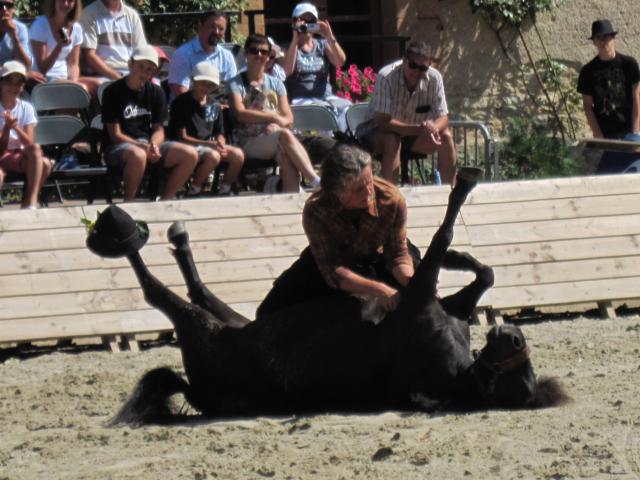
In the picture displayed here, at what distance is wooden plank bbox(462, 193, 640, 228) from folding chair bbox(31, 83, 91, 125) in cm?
360

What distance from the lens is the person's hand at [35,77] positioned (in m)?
10.5

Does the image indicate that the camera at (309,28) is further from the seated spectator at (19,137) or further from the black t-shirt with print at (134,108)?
the seated spectator at (19,137)

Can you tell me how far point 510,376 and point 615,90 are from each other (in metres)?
6.25

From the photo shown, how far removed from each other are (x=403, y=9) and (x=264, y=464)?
968 cm

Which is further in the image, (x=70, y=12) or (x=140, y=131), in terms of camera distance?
(x=70, y=12)

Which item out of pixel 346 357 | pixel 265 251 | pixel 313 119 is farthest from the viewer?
pixel 313 119

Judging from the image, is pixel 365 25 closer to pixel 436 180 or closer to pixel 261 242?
pixel 436 180

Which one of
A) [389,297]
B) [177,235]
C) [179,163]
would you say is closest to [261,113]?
[179,163]

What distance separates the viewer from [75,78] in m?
10.7

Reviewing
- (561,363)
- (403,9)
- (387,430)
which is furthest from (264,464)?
(403,9)

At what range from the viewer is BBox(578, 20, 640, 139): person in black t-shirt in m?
11.1

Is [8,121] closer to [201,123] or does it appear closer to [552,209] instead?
[201,123]

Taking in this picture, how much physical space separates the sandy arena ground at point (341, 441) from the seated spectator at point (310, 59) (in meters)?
5.27

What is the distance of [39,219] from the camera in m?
7.98
